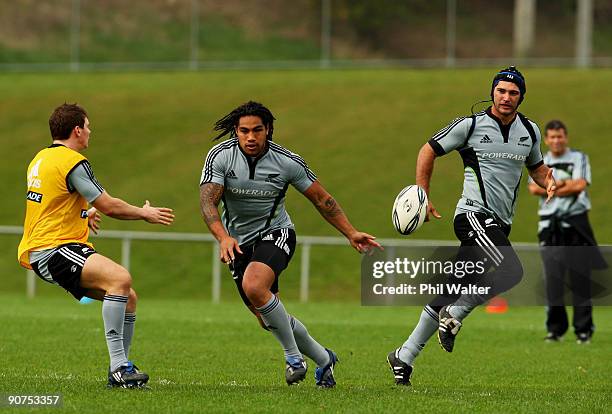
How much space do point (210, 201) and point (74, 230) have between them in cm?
103

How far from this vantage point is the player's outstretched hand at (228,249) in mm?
8664

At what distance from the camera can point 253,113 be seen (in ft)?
29.5

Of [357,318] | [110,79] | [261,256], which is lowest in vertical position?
[357,318]

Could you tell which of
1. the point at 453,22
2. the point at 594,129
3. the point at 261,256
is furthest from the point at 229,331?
the point at 453,22

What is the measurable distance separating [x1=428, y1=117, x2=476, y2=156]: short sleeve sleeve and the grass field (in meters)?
1.92

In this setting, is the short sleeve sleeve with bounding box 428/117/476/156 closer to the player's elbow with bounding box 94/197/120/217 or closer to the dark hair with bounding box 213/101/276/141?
the dark hair with bounding box 213/101/276/141

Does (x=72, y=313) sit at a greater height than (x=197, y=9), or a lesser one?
lesser

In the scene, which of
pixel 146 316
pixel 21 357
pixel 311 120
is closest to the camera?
pixel 21 357

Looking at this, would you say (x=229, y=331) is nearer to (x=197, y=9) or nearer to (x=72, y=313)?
(x=72, y=313)

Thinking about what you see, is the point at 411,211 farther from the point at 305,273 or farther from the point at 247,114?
the point at 305,273

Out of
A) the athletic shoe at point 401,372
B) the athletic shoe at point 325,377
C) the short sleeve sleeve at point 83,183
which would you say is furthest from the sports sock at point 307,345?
the short sleeve sleeve at point 83,183

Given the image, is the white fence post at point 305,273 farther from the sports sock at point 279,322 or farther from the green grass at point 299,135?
the sports sock at point 279,322

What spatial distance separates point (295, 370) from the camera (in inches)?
359

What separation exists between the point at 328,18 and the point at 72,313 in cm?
2163
